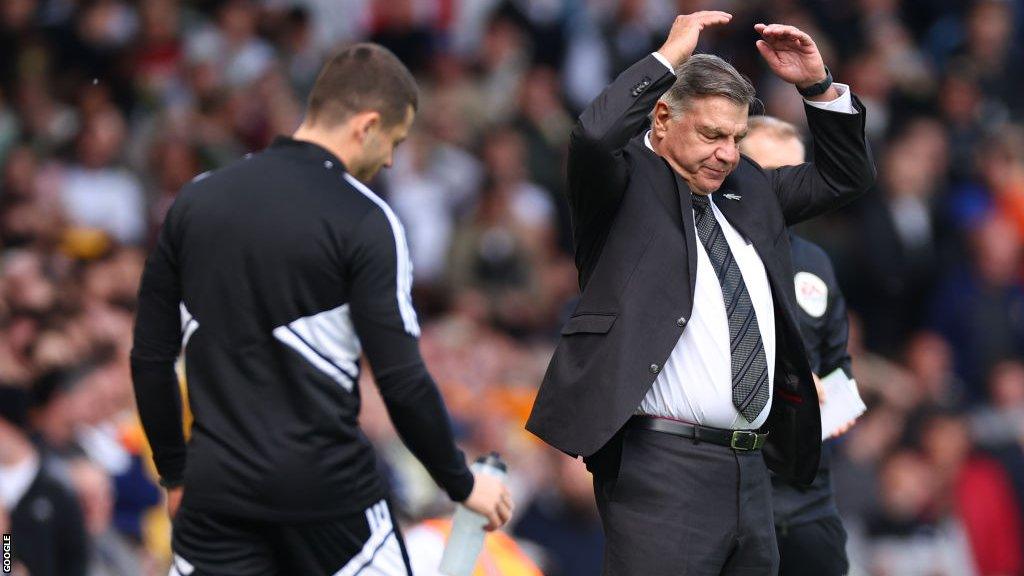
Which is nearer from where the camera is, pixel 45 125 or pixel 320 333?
pixel 320 333

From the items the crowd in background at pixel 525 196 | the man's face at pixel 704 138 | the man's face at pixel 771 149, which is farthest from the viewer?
the crowd in background at pixel 525 196

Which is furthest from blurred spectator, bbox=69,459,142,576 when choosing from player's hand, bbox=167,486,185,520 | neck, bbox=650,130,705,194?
neck, bbox=650,130,705,194

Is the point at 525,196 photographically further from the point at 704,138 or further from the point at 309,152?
the point at 309,152

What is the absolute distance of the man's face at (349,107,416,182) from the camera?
4.29 metres

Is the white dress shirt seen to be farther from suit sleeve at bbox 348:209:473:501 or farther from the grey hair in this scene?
suit sleeve at bbox 348:209:473:501

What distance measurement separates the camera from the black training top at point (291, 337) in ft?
13.4

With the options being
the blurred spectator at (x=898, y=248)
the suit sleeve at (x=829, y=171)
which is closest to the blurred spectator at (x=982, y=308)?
the blurred spectator at (x=898, y=248)

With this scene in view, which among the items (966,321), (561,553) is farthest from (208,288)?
(966,321)

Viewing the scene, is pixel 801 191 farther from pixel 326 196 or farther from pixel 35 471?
pixel 35 471

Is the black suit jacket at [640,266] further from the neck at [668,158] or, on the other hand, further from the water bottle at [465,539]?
the water bottle at [465,539]

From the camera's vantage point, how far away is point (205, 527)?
165 inches

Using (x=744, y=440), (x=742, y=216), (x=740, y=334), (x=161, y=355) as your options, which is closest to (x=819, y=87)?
(x=742, y=216)

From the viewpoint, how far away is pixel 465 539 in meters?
4.42

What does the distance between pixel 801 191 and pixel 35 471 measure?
3.61m
